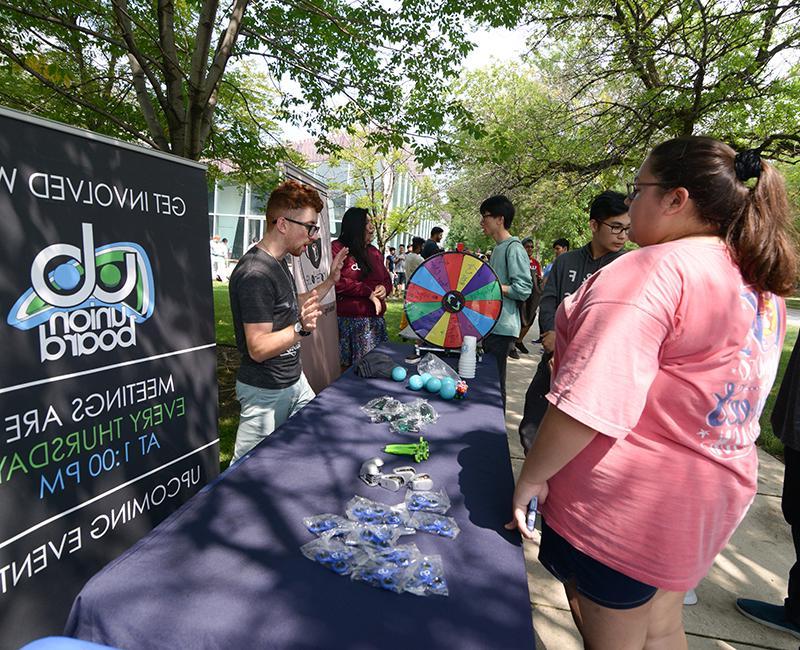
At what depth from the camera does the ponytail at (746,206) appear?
1039 millimetres

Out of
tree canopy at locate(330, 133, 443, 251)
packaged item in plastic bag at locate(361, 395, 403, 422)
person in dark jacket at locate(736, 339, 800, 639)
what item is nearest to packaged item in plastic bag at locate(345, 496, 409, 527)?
packaged item in plastic bag at locate(361, 395, 403, 422)

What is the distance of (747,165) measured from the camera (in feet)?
3.47

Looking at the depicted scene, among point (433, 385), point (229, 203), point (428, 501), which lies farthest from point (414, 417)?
point (229, 203)

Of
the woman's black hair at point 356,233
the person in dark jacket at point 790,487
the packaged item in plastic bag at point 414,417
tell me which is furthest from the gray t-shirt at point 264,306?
the person in dark jacket at point 790,487

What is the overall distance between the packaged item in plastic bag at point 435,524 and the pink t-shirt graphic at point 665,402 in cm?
32

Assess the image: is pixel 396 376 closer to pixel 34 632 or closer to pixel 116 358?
pixel 116 358

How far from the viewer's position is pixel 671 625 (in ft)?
4.19

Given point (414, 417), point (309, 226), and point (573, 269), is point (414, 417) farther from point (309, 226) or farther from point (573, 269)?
point (573, 269)

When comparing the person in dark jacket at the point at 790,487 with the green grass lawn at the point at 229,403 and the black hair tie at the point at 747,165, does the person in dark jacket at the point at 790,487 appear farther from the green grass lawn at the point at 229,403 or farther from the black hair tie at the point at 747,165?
the green grass lawn at the point at 229,403

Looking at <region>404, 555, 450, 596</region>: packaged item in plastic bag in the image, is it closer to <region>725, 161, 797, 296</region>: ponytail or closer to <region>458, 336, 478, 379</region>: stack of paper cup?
<region>725, 161, 797, 296</region>: ponytail

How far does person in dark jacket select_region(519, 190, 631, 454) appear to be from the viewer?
260 cm

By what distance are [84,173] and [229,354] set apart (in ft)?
16.6

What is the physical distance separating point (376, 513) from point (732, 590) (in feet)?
7.75

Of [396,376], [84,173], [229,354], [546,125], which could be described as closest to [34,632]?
[84,173]
